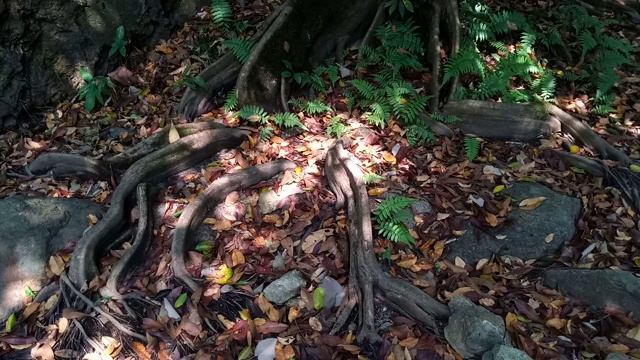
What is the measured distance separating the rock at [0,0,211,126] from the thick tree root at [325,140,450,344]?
3.68m

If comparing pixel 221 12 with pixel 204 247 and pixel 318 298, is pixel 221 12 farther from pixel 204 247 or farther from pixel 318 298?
pixel 318 298

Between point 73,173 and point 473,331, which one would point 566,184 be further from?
point 73,173

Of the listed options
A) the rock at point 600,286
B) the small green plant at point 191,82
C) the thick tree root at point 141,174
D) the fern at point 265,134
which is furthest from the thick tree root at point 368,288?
the small green plant at point 191,82

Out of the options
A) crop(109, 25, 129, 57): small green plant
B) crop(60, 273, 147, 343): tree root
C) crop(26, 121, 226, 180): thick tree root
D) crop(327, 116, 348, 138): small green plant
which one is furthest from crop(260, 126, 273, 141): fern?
crop(60, 273, 147, 343): tree root

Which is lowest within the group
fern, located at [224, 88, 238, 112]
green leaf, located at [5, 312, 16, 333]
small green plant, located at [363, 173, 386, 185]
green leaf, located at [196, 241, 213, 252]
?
green leaf, located at [5, 312, 16, 333]

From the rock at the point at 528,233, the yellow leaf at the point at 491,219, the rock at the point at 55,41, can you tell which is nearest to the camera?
the rock at the point at 528,233

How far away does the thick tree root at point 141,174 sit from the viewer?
4.11m

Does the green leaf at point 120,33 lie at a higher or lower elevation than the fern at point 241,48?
higher

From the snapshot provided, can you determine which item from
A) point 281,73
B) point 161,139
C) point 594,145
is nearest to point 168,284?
point 161,139

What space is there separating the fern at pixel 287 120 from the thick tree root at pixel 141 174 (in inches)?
15.8

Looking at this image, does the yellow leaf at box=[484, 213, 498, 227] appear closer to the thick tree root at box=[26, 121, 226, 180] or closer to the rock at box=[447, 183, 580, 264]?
the rock at box=[447, 183, 580, 264]

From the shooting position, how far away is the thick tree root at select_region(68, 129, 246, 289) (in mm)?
4105

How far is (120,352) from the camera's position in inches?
148

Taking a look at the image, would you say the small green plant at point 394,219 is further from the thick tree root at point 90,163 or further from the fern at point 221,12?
the fern at point 221,12
